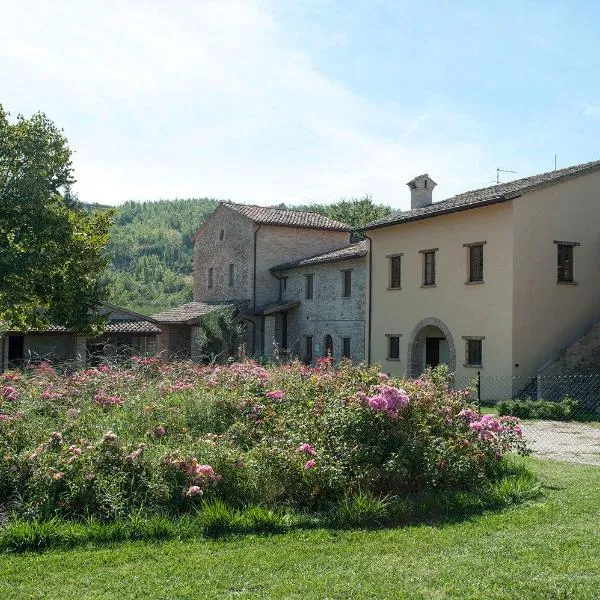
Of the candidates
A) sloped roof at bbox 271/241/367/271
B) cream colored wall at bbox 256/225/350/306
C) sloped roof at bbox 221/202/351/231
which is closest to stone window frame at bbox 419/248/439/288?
sloped roof at bbox 271/241/367/271

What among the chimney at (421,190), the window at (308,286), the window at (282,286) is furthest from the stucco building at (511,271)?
the window at (282,286)

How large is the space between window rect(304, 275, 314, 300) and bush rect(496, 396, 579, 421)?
51.3ft

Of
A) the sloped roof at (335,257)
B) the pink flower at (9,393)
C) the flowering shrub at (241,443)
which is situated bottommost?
the flowering shrub at (241,443)

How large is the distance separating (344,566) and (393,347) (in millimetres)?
22638

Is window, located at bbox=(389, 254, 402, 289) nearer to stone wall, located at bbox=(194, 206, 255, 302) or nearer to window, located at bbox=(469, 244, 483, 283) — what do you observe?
window, located at bbox=(469, 244, 483, 283)

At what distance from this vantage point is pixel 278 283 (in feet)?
122

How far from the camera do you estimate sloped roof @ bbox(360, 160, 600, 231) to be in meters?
22.3

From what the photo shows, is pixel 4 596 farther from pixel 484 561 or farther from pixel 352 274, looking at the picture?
pixel 352 274

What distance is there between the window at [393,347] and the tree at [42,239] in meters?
11.7

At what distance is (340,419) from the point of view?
844 cm

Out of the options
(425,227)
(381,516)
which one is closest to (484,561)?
(381,516)

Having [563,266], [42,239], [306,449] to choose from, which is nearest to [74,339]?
[42,239]

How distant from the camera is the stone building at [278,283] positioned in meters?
31.5

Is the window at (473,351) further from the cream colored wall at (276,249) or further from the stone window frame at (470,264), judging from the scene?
the cream colored wall at (276,249)
